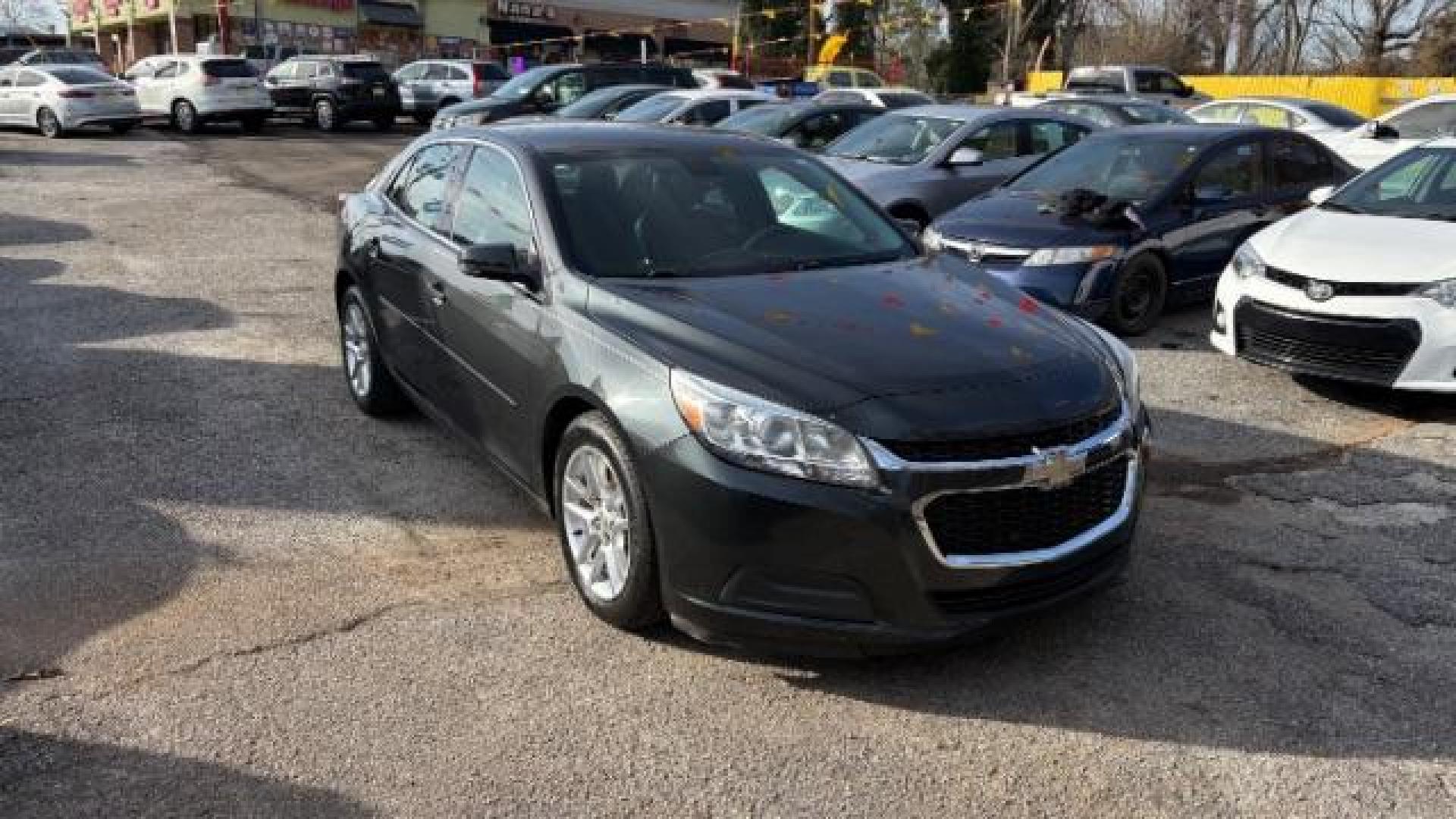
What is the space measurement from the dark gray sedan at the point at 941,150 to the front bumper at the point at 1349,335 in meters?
3.59

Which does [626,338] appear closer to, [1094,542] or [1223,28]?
[1094,542]

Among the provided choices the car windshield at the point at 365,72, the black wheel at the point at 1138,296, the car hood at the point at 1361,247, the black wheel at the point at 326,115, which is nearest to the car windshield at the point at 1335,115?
the black wheel at the point at 1138,296

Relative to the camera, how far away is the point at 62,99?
23.0 metres

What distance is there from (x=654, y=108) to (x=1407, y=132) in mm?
9703

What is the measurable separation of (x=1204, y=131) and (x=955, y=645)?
23.0 ft

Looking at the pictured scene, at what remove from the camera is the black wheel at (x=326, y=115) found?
27453 mm

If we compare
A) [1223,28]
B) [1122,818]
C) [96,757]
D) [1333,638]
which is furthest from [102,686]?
[1223,28]

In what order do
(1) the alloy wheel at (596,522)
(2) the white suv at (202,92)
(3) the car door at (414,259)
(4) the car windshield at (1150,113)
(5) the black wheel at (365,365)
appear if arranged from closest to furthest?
(1) the alloy wheel at (596,522), (3) the car door at (414,259), (5) the black wheel at (365,365), (4) the car windshield at (1150,113), (2) the white suv at (202,92)

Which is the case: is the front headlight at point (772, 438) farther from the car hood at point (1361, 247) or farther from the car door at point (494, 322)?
the car hood at point (1361, 247)

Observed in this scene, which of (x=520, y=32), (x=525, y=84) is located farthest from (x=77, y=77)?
(x=520, y=32)

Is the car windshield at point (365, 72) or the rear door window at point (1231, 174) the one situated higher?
the car windshield at point (365, 72)

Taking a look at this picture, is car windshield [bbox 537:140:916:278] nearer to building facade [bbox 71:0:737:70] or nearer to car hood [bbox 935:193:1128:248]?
car hood [bbox 935:193:1128:248]

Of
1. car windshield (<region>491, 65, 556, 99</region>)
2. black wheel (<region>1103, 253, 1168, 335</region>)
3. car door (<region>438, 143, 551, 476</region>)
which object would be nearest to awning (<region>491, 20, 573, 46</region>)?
car windshield (<region>491, 65, 556, 99</region>)

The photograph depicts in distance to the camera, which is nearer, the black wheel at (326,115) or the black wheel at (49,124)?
the black wheel at (49,124)
